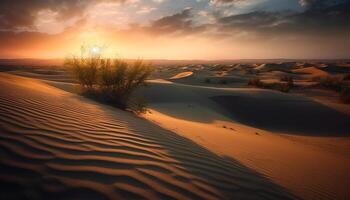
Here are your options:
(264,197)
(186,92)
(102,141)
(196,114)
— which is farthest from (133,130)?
(186,92)

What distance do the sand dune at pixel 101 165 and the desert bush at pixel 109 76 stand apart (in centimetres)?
399

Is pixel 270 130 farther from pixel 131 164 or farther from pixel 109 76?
pixel 131 164

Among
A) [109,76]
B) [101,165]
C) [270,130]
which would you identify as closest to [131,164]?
[101,165]

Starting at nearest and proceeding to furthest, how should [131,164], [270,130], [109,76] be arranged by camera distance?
[131,164] → [109,76] → [270,130]

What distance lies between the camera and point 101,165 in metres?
3.04

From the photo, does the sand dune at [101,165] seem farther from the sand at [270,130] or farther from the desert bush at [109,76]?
the desert bush at [109,76]

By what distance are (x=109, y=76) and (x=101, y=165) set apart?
6259mm

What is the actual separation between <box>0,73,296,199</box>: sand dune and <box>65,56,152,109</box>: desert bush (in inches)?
157

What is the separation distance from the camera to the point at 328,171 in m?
5.27

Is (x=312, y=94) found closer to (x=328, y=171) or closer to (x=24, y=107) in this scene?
(x=328, y=171)

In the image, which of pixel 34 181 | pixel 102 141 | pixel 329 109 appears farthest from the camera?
pixel 329 109

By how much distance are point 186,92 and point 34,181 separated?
47.6ft

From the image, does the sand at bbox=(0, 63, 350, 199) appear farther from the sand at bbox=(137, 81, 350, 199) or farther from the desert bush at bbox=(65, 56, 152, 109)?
the desert bush at bbox=(65, 56, 152, 109)

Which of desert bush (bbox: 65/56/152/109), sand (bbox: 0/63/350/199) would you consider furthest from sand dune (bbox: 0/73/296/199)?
desert bush (bbox: 65/56/152/109)
